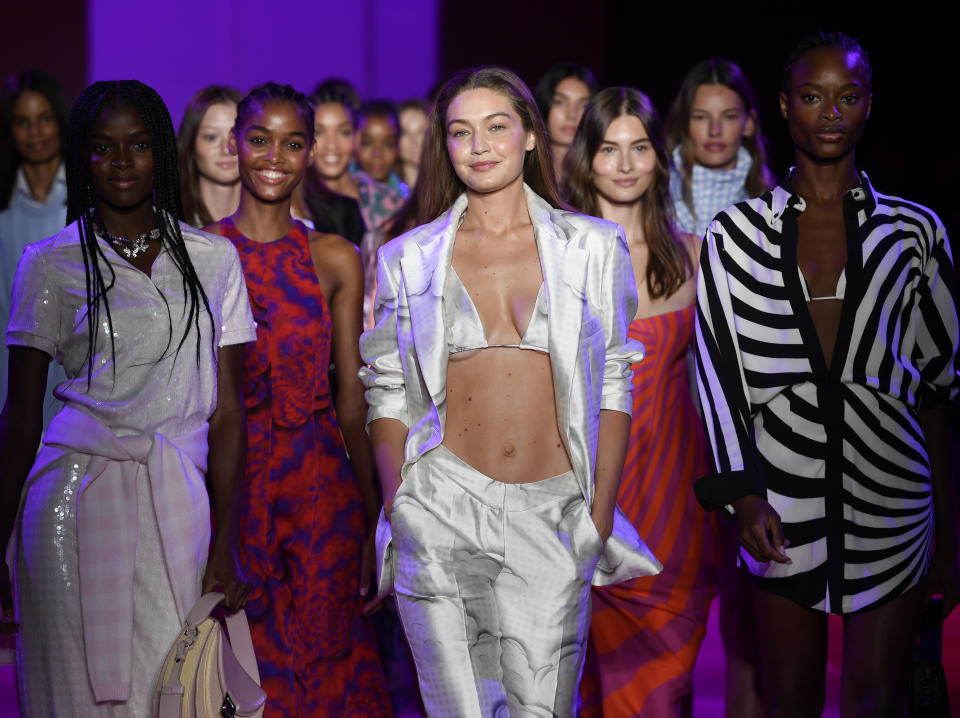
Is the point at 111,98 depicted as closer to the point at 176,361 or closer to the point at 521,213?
the point at 176,361

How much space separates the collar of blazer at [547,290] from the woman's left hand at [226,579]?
23.6 inches

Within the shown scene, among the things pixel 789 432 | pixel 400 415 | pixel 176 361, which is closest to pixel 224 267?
pixel 176 361

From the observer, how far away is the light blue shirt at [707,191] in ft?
16.3

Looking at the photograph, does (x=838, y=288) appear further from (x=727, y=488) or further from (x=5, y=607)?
(x=5, y=607)

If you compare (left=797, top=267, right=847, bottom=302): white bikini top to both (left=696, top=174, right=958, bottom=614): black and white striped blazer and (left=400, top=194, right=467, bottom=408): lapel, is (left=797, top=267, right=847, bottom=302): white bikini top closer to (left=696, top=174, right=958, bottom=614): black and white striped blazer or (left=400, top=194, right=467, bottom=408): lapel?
(left=696, top=174, right=958, bottom=614): black and white striped blazer

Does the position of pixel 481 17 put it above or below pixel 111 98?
above

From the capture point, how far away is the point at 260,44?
884 cm

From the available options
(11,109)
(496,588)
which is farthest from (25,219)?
(496,588)

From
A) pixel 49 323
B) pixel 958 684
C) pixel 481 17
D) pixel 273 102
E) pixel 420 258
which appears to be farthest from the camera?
pixel 481 17

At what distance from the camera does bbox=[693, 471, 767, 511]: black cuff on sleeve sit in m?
3.03

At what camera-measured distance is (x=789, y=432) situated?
308cm

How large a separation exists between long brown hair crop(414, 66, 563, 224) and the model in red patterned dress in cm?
66

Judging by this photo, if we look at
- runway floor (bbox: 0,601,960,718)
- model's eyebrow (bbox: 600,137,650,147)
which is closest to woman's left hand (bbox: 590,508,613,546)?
model's eyebrow (bbox: 600,137,650,147)

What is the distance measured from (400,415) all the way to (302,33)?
6.46 meters
